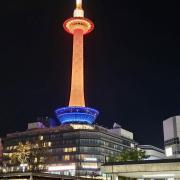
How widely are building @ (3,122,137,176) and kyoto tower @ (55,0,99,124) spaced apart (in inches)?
159

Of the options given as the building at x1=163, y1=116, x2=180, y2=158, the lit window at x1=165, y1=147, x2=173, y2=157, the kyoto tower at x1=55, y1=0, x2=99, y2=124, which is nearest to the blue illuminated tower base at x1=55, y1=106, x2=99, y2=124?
the kyoto tower at x1=55, y1=0, x2=99, y2=124

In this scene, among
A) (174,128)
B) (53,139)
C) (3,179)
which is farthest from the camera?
(53,139)

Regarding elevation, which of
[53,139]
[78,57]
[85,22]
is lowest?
[53,139]

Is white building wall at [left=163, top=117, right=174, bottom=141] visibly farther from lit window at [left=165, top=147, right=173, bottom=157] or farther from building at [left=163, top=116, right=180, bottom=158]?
lit window at [left=165, top=147, right=173, bottom=157]

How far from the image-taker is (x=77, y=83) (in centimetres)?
16862

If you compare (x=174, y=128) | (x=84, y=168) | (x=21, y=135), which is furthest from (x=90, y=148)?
(x=174, y=128)

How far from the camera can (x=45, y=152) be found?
165500mm

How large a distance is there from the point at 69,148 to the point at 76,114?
15.3 m

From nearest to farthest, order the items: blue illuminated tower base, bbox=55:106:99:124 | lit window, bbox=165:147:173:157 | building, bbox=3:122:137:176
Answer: lit window, bbox=165:147:173:157 < building, bbox=3:122:137:176 < blue illuminated tower base, bbox=55:106:99:124

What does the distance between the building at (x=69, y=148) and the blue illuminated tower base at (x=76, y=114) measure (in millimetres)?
2550

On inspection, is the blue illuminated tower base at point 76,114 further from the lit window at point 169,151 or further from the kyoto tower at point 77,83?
the lit window at point 169,151

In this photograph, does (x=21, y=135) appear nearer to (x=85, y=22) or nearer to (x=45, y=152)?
(x=45, y=152)

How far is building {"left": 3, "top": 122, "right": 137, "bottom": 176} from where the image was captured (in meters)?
162

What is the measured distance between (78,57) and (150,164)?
411 ft
